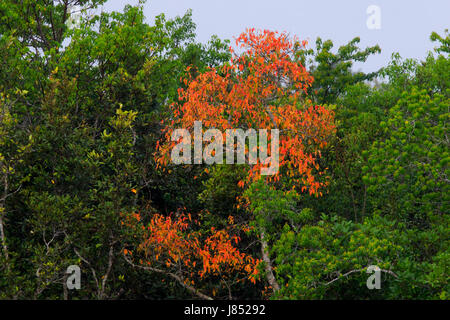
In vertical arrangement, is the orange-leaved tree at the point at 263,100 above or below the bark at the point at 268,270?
above

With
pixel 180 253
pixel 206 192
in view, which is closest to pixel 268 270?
pixel 180 253

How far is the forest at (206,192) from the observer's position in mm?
11719

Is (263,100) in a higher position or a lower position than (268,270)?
higher

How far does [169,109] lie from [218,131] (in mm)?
3484

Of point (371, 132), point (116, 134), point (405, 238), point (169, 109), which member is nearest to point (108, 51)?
point (169, 109)

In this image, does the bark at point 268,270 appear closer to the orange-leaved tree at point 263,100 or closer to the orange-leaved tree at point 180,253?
the orange-leaved tree at point 180,253

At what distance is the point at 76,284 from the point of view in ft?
40.8

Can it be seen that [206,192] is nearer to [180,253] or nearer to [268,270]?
[180,253]

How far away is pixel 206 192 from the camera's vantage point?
605 inches

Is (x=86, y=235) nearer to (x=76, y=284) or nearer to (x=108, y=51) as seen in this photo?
(x=76, y=284)

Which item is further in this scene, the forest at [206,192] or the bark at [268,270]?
the bark at [268,270]
